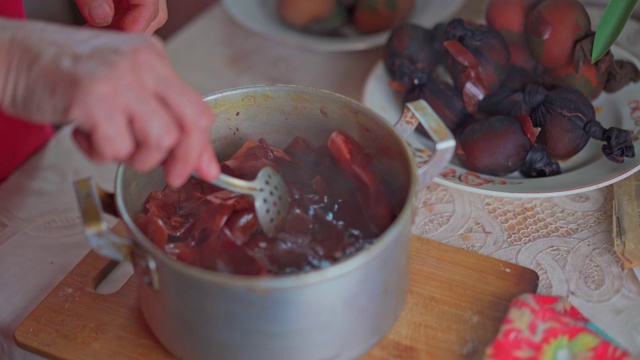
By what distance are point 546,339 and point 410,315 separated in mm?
119

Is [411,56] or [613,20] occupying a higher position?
[613,20]

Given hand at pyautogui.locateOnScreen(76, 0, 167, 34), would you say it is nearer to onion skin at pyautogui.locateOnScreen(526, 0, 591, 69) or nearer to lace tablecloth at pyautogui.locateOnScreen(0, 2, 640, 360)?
lace tablecloth at pyautogui.locateOnScreen(0, 2, 640, 360)

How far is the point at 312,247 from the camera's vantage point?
530 millimetres

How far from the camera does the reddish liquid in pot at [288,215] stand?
524 mm

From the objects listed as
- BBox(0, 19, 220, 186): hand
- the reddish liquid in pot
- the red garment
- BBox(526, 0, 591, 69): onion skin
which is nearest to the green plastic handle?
BBox(526, 0, 591, 69): onion skin

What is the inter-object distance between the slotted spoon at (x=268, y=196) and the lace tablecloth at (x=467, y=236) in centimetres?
21

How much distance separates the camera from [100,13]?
689 millimetres

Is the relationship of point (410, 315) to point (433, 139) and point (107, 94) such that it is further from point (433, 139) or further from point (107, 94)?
point (107, 94)

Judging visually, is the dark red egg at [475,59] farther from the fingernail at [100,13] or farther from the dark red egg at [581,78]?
the fingernail at [100,13]

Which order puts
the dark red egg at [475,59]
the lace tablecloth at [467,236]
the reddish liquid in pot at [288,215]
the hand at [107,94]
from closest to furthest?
the hand at [107,94]
the reddish liquid in pot at [288,215]
the lace tablecloth at [467,236]
the dark red egg at [475,59]

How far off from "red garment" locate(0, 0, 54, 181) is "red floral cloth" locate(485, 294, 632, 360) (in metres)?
0.65

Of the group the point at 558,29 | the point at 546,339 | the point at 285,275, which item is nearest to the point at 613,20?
the point at 558,29

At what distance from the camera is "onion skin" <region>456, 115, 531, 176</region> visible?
72 cm

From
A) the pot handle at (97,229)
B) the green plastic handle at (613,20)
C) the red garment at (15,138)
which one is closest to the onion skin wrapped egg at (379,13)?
the green plastic handle at (613,20)
